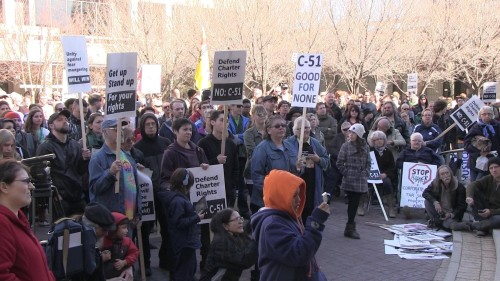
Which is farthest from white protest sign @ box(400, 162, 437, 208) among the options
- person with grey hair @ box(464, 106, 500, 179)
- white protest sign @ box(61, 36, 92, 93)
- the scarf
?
white protest sign @ box(61, 36, 92, 93)

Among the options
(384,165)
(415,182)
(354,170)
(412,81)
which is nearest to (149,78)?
(384,165)

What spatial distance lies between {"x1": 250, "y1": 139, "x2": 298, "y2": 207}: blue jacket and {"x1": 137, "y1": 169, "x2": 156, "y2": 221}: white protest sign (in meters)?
1.26

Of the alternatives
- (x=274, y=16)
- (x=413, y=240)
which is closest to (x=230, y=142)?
(x=413, y=240)

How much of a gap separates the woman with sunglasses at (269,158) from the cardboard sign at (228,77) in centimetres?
97

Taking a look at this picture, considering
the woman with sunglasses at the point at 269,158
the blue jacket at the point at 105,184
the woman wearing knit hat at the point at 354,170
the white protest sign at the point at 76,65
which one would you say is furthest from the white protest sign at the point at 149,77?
the blue jacket at the point at 105,184

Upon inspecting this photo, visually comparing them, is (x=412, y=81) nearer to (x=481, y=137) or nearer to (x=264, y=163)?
(x=481, y=137)

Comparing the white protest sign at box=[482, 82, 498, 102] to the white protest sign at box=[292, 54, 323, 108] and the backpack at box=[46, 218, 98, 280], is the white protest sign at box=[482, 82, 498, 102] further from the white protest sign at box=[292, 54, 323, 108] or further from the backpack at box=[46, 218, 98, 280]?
the backpack at box=[46, 218, 98, 280]

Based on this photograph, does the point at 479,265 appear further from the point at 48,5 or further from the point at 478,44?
the point at 48,5

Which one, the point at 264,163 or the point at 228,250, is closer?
the point at 228,250

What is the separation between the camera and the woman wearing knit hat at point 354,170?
31.7ft

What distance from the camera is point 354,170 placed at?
9.79m

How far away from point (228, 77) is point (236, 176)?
1.39m

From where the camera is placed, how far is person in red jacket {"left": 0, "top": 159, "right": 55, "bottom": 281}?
3502mm

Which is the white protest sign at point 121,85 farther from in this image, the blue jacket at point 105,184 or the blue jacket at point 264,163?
the blue jacket at point 264,163
